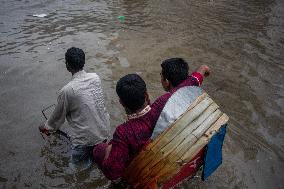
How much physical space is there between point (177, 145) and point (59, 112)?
5.42 ft

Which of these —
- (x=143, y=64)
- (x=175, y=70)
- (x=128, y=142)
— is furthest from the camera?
(x=143, y=64)

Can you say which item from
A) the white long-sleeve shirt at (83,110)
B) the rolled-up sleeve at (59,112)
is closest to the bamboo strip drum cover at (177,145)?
the white long-sleeve shirt at (83,110)

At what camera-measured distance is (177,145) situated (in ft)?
7.22

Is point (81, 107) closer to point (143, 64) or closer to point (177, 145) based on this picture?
point (177, 145)

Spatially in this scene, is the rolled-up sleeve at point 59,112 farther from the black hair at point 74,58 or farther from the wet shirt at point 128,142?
the wet shirt at point 128,142

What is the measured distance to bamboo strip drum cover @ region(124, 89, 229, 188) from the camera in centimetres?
220

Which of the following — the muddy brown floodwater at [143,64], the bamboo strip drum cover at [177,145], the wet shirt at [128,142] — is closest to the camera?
the bamboo strip drum cover at [177,145]

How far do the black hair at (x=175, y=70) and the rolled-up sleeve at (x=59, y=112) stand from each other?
3.65ft

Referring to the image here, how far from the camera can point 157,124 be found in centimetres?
228

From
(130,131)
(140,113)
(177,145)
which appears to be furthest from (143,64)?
(177,145)

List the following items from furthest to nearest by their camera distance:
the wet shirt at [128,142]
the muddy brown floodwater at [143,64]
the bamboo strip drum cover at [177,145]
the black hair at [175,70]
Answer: the muddy brown floodwater at [143,64]
the black hair at [175,70]
the wet shirt at [128,142]
the bamboo strip drum cover at [177,145]

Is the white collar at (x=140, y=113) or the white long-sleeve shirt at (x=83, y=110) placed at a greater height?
the white collar at (x=140, y=113)

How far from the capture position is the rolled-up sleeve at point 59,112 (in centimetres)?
317

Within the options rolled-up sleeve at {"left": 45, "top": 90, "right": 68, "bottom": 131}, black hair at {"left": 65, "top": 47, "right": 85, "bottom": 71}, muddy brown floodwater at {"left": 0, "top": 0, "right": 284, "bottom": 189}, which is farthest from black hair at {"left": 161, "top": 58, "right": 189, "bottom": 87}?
muddy brown floodwater at {"left": 0, "top": 0, "right": 284, "bottom": 189}
